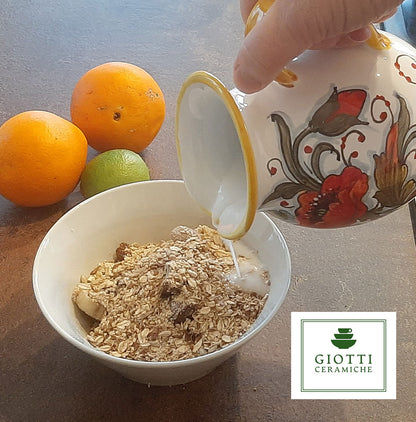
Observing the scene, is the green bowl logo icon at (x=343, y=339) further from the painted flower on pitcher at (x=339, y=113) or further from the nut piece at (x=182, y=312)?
the painted flower on pitcher at (x=339, y=113)

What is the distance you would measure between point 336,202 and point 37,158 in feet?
1.51

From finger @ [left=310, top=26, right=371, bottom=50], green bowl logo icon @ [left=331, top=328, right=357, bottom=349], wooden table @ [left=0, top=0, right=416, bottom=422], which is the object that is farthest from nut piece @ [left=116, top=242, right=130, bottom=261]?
finger @ [left=310, top=26, right=371, bottom=50]

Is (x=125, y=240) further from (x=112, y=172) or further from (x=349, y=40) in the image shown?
(x=349, y=40)

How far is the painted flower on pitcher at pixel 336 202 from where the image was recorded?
48cm

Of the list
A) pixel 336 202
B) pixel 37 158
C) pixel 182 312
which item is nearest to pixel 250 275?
pixel 182 312

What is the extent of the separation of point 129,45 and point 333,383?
777 millimetres

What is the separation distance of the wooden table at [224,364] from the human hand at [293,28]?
372mm

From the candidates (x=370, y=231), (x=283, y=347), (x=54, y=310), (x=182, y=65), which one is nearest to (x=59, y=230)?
(x=54, y=310)

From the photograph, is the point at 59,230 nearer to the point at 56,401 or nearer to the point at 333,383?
the point at 56,401

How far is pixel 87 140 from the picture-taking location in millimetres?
915

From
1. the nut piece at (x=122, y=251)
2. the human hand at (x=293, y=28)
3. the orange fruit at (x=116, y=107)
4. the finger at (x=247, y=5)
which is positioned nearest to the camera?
the human hand at (x=293, y=28)

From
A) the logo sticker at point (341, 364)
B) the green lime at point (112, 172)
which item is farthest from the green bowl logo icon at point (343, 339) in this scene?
the green lime at point (112, 172)

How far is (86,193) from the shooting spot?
0.86 m

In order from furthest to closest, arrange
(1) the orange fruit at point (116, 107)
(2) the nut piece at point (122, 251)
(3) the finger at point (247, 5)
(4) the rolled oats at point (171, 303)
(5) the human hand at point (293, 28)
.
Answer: (1) the orange fruit at point (116, 107), (2) the nut piece at point (122, 251), (4) the rolled oats at point (171, 303), (3) the finger at point (247, 5), (5) the human hand at point (293, 28)
